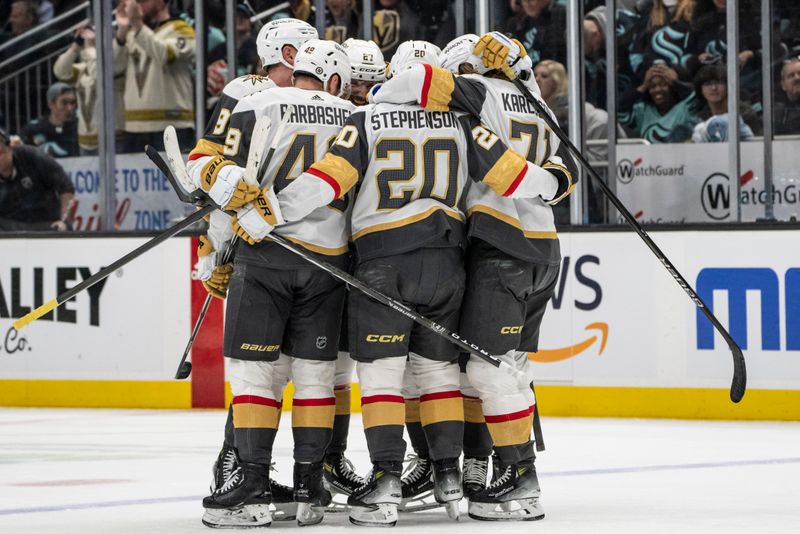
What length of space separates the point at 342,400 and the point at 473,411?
1.30 feet

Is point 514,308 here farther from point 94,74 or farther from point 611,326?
point 94,74

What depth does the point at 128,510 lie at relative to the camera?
15.3ft

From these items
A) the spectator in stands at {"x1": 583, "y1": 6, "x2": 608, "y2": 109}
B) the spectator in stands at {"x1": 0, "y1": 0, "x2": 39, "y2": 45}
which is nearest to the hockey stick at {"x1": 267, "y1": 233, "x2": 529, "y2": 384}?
the spectator in stands at {"x1": 583, "y1": 6, "x2": 608, "y2": 109}

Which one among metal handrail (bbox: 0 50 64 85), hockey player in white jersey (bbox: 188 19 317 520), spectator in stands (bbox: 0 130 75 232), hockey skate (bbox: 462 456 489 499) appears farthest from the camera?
metal handrail (bbox: 0 50 64 85)

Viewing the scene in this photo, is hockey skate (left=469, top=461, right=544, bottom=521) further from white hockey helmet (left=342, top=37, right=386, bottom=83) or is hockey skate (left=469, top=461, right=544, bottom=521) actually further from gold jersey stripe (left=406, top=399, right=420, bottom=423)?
white hockey helmet (left=342, top=37, right=386, bottom=83)

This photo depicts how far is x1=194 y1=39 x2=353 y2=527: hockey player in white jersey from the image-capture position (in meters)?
4.37

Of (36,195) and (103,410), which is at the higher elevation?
(36,195)

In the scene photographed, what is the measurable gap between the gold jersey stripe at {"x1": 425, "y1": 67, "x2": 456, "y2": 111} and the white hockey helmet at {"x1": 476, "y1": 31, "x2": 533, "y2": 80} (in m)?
0.23

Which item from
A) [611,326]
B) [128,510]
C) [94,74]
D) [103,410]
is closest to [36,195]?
[94,74]

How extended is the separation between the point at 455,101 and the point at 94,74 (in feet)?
16.7

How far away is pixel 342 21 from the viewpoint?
28.9 ft

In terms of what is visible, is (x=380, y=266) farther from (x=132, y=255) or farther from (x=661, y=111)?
(x=661, y=111)

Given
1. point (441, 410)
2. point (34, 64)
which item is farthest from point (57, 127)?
point (441, 410)

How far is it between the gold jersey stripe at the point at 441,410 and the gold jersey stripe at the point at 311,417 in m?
0.27
